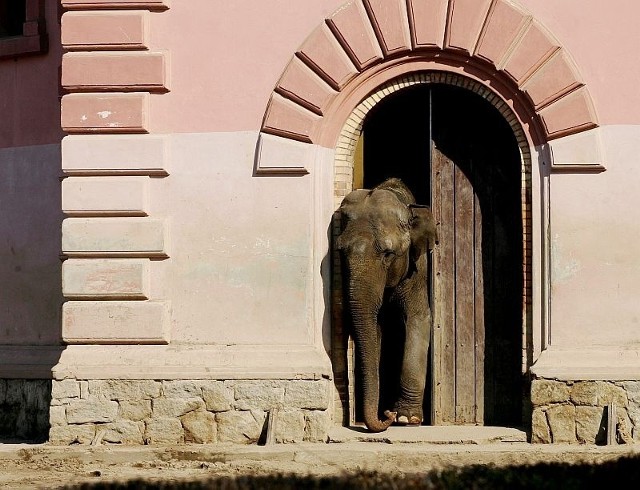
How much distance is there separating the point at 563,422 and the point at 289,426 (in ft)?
7.75

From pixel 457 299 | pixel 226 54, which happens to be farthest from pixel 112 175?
pixel 457 299

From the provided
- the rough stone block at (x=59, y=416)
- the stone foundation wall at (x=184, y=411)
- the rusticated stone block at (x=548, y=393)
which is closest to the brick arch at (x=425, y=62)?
the rusticated stone block at (x=548, y=393)

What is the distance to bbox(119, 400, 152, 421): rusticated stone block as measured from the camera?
13.7 meters

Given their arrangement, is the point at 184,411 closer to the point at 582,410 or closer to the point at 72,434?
the point at 72,434

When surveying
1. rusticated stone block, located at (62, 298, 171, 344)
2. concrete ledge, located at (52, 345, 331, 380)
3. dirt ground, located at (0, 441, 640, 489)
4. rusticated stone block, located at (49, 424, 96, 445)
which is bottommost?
dirt ground, located at (0, 441, 640, 489)

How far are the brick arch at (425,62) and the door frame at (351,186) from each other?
0.11 metres

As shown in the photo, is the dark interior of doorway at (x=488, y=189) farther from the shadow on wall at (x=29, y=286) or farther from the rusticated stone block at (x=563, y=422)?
the shadow on wall at (x=29, y=286)

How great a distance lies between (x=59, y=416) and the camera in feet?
45.1

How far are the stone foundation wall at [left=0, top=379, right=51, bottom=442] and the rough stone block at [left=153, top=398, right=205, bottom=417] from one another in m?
1.95

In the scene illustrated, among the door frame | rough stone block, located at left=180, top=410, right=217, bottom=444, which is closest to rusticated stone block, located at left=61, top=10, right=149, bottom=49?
the door frame

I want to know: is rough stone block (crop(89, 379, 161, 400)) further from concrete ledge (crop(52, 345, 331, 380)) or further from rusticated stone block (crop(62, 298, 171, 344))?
rusticated stone block (crop(62, 298, 171, 344))

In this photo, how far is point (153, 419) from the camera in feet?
44.8

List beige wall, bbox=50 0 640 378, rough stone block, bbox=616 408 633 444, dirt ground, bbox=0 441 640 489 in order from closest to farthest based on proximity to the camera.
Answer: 1. dirt ground, bbox=0 441 640 489
2. rough stone block, bbox=616 408 633 444
3. beige wall, bbox=50 0 640 378

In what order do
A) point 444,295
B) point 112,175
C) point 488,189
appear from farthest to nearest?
point 444,295 < point 488,189 < point 112,175
